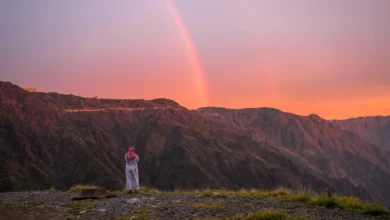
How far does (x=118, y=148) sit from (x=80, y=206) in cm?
12204

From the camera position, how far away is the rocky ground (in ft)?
35.8

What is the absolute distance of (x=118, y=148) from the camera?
5251 inches

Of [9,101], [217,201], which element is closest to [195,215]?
[217,201]

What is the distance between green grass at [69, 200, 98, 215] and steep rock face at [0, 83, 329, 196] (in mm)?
77225

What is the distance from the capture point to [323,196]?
12.5 metres

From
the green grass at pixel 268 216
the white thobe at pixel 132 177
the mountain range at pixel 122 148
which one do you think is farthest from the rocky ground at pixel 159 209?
the mountain range at pixel 122 148

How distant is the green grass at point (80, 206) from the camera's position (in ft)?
43.1

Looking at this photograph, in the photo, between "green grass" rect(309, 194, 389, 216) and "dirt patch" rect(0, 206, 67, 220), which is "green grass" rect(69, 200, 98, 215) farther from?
"green grass" rect(309, 194, 389, 216)

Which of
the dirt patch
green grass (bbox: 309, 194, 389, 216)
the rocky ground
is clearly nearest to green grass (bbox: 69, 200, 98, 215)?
the rocky ground

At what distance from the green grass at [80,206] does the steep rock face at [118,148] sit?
77225 millimetres

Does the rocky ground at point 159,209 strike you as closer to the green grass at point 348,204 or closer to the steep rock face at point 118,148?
the green grass at point 348,204

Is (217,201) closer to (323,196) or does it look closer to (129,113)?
(323,196)

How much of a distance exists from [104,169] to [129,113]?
47.5 metres

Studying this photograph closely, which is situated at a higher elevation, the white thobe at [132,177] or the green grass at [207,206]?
the white thobe at [132,177]
